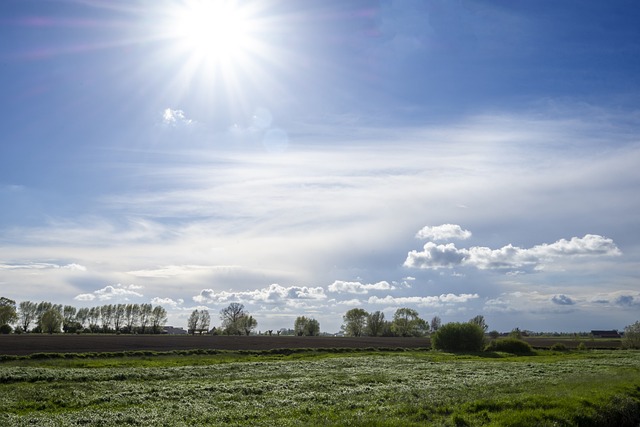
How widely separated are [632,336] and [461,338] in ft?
164

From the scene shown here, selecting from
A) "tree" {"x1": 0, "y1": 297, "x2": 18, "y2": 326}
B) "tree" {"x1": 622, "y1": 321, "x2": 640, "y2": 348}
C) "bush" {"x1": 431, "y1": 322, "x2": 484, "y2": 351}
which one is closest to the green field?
"bush" {"x1": 431, "y1": 322, "x2": 484, "y2": 351}

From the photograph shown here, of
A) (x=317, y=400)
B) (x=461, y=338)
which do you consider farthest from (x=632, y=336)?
(x=317, y=400)

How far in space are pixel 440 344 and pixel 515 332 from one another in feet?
143

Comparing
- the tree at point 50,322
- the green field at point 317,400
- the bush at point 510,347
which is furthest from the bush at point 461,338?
the tree at point 50,322

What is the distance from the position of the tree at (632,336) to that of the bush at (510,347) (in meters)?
34.0

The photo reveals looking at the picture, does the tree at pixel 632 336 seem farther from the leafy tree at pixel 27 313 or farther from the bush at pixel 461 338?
the leafy tree at pixel 27 313

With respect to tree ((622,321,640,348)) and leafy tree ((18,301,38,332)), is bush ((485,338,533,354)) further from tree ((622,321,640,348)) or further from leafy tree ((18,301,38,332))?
leafy tree ((18,301,38,332))

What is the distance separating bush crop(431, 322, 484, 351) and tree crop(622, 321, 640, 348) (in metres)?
43.7

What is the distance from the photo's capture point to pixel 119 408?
92.1 feet

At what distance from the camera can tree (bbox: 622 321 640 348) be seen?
11907 centimetres

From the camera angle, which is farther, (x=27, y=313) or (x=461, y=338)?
(x=27, y=313)

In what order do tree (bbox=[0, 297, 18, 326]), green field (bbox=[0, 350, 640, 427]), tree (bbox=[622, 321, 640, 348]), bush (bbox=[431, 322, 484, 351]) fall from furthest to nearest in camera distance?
tree (bbox=[0, 297, 18, 326]) < tree (bbox=[622, 321, 640, 348]) < bush (bbox=[431, 322, 484, 351]) < green field (bbox=[0, 350, 640, 427])

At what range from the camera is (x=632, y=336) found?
120688mm

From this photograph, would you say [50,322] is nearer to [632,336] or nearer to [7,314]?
[7,314]
